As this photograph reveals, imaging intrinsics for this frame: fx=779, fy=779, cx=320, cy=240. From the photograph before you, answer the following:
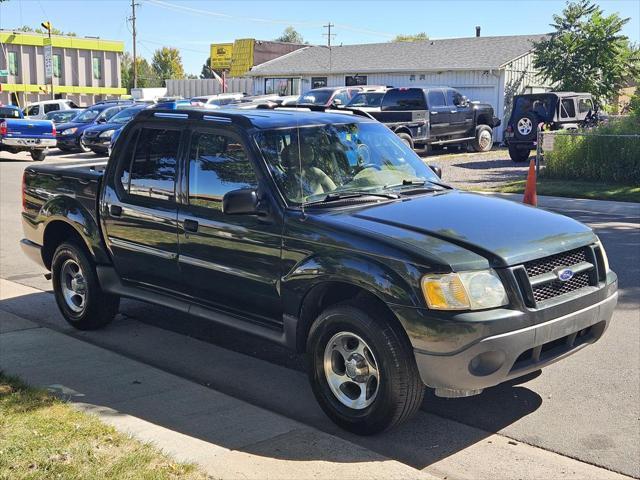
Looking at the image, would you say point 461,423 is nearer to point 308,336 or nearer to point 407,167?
point 308,336

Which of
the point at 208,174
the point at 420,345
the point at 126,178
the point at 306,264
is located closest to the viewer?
the point at 420,345

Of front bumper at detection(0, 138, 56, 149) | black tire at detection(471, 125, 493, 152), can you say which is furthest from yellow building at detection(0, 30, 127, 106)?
black tire at detection(471, 125, 493, 152)

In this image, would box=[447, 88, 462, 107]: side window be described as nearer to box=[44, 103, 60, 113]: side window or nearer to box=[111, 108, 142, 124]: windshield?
box=[111, 108, 142, 124]: windshield

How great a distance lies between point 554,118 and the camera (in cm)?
2327

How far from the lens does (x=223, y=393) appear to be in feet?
17.8

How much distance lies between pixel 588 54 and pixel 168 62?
101967 mm

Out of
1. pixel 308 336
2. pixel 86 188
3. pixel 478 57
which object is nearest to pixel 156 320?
pixel 86 188

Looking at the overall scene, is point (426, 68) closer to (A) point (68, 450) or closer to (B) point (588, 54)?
(B) point (588, 54)

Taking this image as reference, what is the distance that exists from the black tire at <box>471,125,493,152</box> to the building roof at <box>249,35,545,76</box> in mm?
5996

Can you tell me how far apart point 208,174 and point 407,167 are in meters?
1.51

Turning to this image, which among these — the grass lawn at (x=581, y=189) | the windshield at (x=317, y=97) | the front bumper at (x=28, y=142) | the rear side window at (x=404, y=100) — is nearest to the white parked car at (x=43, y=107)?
the front bumper at (x=28, y=142)

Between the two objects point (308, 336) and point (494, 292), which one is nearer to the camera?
point (494, 292)

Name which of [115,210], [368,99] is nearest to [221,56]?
[368,99]

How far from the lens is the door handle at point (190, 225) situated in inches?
221
